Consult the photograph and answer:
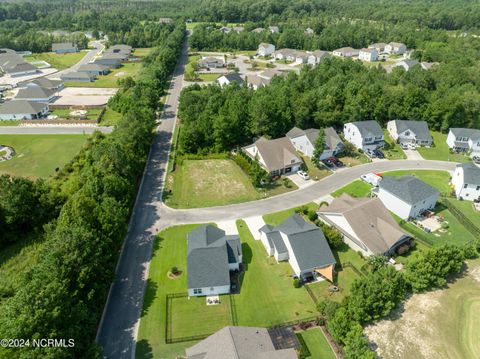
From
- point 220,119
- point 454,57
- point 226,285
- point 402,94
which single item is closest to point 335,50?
point 454,57

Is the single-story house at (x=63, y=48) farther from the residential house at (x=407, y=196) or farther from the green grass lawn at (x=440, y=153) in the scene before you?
the residential house at (x=407, y=196)

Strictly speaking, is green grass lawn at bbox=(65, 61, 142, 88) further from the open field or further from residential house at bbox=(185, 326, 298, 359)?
the open field

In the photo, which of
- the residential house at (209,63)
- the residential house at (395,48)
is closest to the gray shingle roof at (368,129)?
the residential house at (209,63)

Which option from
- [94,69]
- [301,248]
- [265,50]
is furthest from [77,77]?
[301,248]

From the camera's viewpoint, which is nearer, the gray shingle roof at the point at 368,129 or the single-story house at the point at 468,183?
the single-story house at the point at 468,183

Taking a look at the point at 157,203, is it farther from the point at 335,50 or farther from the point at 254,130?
the point at 335,50
